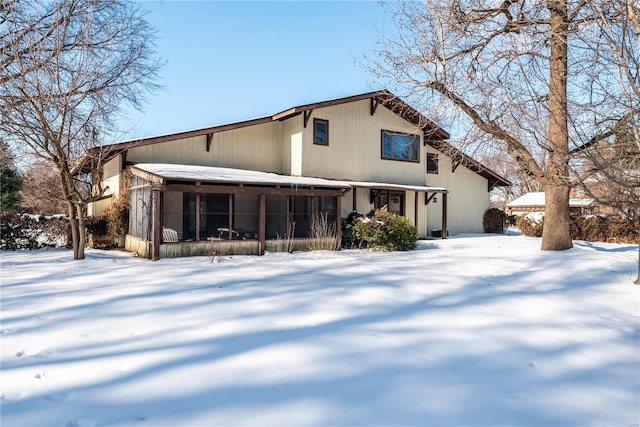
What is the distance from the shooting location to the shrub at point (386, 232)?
13.4m

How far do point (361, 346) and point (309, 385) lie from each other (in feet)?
3.13

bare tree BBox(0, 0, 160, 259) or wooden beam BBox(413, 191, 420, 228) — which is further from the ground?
bare tree BBox(0, 0, 160, 259)

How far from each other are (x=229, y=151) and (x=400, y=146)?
758 cm

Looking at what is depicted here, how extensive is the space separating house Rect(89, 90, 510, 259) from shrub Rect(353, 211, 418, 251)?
3.19ft

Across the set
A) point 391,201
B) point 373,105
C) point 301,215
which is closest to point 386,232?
point 301,215

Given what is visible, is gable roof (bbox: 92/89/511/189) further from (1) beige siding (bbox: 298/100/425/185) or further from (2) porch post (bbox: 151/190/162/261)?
(2) porch post (bbox: 151/190/162/261)

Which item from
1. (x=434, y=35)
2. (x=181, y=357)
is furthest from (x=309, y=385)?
(x=434, y=35)

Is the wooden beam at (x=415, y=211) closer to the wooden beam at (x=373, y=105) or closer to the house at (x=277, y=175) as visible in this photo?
the house at (x=277, y=175)

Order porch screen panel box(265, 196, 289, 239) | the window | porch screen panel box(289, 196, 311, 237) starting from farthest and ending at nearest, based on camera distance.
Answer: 1. the window
2. porch screen panel box(265, 196, 289, 239)
3. porch screen panel box(289, 196, 311, 237)

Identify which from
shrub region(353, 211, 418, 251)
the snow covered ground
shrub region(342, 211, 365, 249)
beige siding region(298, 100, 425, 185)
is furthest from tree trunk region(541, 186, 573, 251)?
beige siding region(298, 100, 425, 185)

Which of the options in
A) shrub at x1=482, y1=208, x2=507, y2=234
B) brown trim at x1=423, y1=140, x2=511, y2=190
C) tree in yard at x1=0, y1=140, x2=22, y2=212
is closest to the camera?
brown trim at x1=423, y1=140, x2=511, y2=190

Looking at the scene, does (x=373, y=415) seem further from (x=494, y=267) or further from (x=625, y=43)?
(x=494, y=267)

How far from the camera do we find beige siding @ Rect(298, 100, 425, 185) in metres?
15.1

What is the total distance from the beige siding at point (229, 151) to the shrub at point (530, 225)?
1195cm
